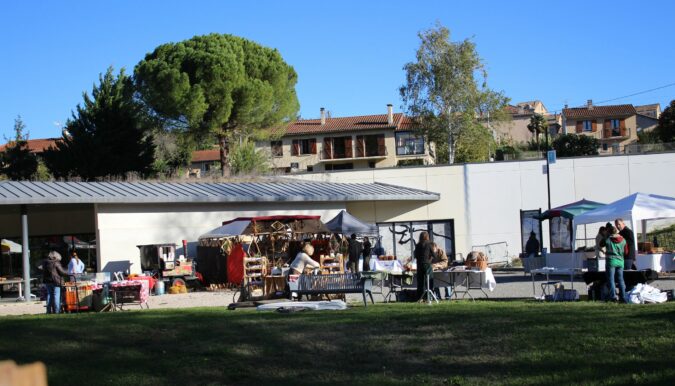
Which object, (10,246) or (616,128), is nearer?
(10,246)

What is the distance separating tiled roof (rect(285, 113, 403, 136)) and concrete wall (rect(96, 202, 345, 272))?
39.8m

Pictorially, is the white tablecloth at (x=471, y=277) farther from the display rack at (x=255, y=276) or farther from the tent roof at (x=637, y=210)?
the tent roof at (x=637, y=210)

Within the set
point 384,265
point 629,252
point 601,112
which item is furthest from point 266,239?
point 601,112

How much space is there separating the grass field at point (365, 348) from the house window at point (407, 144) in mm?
58483

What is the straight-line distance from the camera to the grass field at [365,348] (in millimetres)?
8820

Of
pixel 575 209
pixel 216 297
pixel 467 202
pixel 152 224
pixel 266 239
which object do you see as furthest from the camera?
pixel 467 202

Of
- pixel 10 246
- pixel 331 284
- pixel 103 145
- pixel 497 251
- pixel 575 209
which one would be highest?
pixel 103 145

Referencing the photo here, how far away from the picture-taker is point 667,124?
234 feet

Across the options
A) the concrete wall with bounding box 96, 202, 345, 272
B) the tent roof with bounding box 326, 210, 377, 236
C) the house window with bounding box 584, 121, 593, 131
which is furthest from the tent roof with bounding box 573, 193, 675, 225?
the house window with bounding box 584, 121, 593, 131

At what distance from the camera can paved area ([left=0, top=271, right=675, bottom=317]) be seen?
19891mm

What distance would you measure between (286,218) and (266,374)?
59.0ft

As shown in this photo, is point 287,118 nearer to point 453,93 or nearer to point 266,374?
point 453,93

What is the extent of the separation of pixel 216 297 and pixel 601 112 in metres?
71.6

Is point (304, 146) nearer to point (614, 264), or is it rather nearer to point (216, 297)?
point (216, 297)
